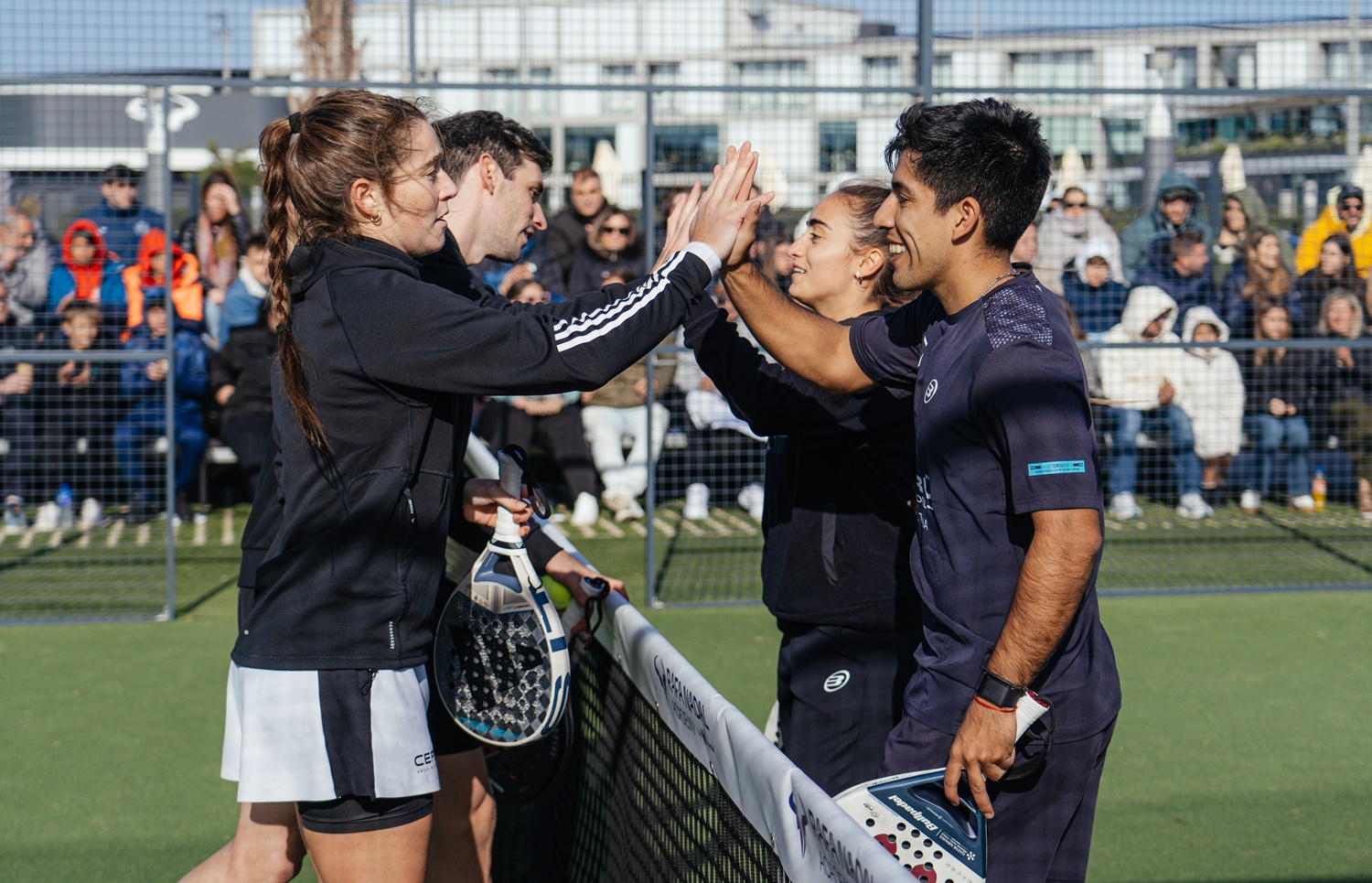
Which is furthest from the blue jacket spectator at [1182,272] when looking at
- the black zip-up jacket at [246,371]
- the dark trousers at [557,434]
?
the black zip-up jacket at [246,371]

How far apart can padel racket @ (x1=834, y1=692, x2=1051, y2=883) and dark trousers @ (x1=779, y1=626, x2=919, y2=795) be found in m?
0.86

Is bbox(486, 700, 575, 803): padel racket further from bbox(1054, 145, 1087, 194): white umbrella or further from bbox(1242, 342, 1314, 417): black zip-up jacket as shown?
bbox(1054, 145, 1087, 194): white umbrella

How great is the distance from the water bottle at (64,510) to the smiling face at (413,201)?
7654 mm

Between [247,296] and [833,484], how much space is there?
6761 mm

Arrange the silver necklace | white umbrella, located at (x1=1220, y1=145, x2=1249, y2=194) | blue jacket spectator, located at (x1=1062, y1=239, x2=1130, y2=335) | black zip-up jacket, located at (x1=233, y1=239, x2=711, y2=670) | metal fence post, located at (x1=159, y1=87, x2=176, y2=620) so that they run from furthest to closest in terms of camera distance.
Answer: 1. white umbrella, located at (x1=1220, y1=145, x2=1249, y2=194)
2. blue jacket spectator, located at (x1=1062, y1=239, x2=1130, y2=335)
3. metal fence post, located at (x1=159, y1=87, x2=176, y2=620)
4. the silver necklace
5. black zip-up jacket, located at (x1=233, y1=239, x2=711, y2=670)

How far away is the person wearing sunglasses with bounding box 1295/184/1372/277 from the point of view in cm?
888

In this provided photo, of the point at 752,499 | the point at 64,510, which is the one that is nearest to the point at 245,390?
the point at 64,510

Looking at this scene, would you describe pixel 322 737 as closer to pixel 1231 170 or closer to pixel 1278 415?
pixel 1278 415

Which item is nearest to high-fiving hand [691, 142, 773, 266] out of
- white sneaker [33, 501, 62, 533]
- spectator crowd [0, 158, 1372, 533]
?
spectator crowd [0, 158, 1372, 533]

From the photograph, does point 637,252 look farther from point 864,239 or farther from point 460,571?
point 864,239

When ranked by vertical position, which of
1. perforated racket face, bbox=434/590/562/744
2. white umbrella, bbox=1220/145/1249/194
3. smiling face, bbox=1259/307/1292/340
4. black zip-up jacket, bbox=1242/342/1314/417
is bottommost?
perforated racket face, bbox=434/590/562/744

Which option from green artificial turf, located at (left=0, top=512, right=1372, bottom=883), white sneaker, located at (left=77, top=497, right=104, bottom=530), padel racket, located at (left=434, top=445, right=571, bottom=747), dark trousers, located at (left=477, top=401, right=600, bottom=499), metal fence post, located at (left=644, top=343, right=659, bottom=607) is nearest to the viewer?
padel racket, located at (left=434, top=445, right=571, bottom=747)

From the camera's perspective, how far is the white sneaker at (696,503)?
9312mm

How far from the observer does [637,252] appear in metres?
9.47
